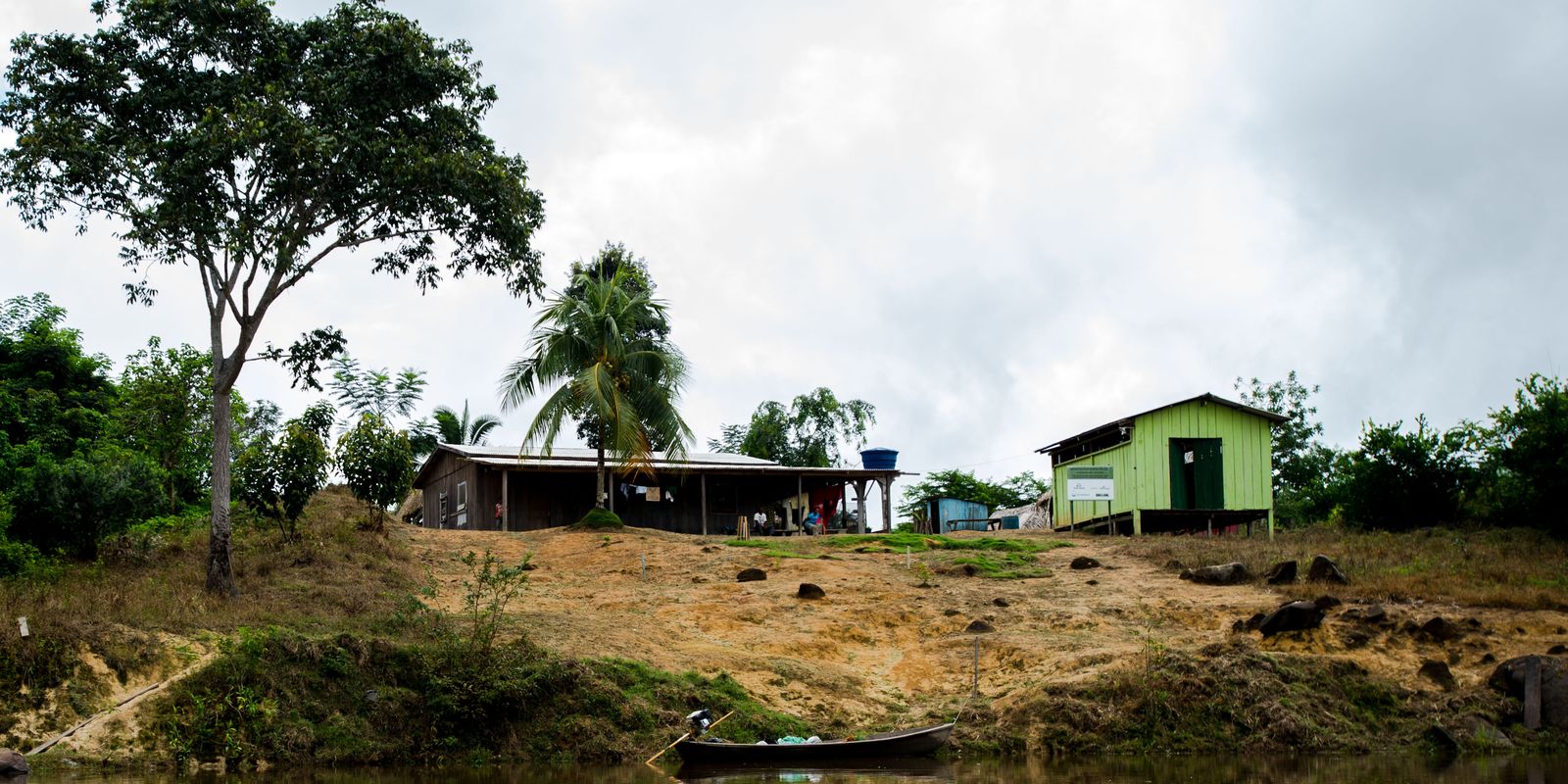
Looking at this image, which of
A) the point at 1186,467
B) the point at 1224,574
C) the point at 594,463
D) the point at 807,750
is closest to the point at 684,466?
the point at 594,463

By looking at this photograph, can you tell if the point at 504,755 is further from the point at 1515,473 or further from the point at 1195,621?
the point at 1515,473

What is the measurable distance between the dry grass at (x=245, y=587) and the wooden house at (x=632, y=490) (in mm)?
10160

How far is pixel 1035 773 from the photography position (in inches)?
518

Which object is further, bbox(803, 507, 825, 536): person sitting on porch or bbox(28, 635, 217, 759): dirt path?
bbox(803, 507, 825, 536): person sitting on porch

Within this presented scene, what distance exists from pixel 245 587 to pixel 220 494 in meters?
1.39

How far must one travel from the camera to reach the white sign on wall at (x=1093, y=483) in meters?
30.8

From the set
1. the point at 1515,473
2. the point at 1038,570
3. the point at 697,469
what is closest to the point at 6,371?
the point at 697,469

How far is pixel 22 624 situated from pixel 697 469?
20876 millimetres

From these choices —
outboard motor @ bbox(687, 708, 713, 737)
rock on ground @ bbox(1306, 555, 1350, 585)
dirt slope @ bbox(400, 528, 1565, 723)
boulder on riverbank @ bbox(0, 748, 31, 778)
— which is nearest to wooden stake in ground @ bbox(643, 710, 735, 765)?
outboard motor @ bbox(687, 708, 713, 737)

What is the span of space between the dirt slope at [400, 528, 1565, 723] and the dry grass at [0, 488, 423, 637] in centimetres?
146

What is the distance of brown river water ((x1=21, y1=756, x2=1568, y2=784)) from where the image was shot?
12.3m

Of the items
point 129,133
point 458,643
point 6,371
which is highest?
point 129,133

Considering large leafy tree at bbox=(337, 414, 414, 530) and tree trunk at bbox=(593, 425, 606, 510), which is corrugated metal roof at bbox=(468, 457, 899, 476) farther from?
large leafy tree at bbox=(337, 414, 414, 530)

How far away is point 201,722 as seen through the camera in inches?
529
